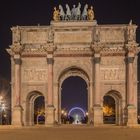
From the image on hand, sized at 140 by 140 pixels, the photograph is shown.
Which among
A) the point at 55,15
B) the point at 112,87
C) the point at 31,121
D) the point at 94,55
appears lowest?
the point at 31,121

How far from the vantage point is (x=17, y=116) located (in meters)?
65.1

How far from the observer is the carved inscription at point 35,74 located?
66.8 m

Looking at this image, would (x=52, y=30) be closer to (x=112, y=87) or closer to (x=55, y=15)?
(x=55, y=15)

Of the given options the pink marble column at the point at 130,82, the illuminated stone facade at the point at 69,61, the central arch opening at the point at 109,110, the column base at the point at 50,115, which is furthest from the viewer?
the central arch opening at the point at 109,110

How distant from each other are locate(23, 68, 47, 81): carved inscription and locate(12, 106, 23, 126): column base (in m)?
4.30

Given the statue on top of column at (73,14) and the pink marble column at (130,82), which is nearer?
the pink marble column at (130,82)

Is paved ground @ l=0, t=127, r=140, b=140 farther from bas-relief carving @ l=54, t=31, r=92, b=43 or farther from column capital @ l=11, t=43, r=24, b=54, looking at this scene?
bas-relief carving @ l=54, t=31, r=92, b=43

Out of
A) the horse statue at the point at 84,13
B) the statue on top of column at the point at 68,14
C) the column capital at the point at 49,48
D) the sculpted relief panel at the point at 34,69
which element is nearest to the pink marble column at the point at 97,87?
the column capital at the point at 49,48

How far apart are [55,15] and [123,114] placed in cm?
1586

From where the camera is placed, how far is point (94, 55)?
65.4m

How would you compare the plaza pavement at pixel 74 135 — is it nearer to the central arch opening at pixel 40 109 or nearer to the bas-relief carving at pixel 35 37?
the bas-relief carving at pixel 35 37

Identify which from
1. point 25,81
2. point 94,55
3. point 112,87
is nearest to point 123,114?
point 112,87

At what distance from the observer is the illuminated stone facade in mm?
65250

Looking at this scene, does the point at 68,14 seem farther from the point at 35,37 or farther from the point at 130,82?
the point at 130,82
